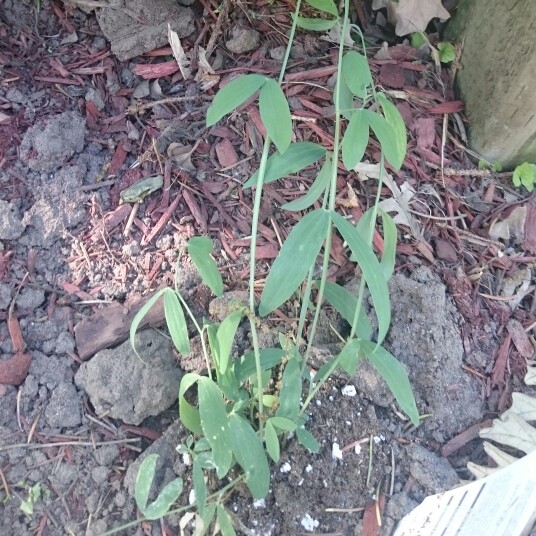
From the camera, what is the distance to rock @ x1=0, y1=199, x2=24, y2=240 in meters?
1.56

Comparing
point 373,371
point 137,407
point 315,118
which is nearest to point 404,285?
point 373,371

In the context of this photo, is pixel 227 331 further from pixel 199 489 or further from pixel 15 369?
pixel 15 369

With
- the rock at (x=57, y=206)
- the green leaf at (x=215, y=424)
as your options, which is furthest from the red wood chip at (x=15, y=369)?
the green leaf at (x=215, y=424)

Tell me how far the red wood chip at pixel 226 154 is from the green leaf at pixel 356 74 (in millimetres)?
541

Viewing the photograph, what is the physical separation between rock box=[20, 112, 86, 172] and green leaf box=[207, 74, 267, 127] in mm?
671

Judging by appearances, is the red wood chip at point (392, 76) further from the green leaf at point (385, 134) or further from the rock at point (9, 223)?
the rock at point (9, 223)

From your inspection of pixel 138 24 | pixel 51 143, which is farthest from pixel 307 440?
pixel 138 24

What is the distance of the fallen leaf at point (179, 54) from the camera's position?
1.73 m

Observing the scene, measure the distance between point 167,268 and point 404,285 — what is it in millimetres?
602

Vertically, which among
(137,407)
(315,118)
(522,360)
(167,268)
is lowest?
(137,407)

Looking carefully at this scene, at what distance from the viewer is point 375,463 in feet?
4.72

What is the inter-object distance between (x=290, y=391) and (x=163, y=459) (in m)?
0.38

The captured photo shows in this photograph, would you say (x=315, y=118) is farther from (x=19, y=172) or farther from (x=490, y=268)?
(x=19, y=172)

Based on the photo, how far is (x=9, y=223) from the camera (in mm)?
1563
